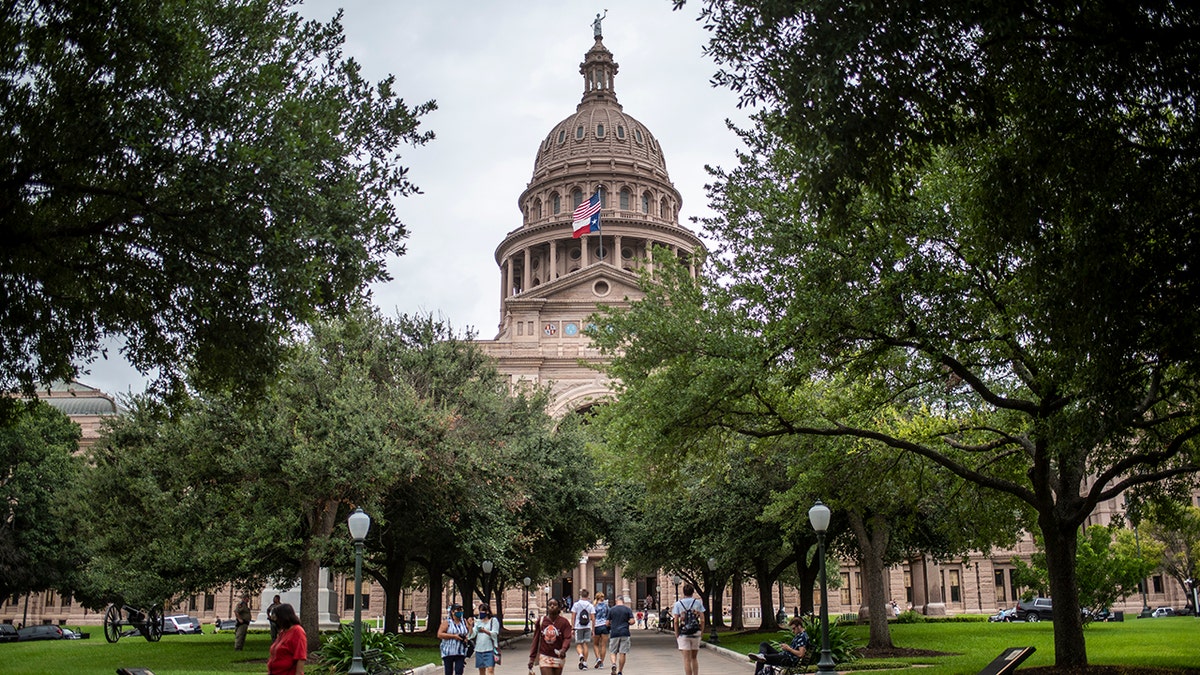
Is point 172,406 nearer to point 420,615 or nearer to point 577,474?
point 577,474

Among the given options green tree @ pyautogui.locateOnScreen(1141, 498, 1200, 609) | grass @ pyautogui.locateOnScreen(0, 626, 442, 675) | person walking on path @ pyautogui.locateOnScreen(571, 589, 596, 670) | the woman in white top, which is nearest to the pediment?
green tree @ pyautogui.locateOnScreen(1141, 498, 1200, 609)

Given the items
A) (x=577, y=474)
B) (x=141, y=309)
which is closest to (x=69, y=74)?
(x=141, y=309)

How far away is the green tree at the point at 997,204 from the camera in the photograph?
1070 centimetres

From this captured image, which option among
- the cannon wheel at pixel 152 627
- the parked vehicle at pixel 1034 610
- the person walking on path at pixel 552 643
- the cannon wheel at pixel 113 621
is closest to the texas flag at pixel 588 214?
the parked vehicle at pixel 1034 610

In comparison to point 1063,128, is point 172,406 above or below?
below

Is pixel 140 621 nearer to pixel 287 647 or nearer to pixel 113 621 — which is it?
pixel 113 621

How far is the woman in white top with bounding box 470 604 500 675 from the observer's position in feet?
56.2

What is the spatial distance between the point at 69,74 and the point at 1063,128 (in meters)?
11.6

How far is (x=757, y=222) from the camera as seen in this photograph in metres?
17.7

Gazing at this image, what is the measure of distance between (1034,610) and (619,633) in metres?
45.3

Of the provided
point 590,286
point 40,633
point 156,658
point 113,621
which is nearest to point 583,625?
point 156,658

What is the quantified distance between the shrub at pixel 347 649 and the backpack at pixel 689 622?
21.6 feet

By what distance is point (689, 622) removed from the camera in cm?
1805

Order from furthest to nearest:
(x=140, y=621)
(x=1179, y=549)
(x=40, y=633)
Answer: (x=1179, y=549)
(x=40, y=633)
(x=140, y=621)
